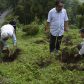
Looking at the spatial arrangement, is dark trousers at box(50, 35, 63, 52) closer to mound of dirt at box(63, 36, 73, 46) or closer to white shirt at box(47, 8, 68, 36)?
white shirt at box(47, 8, 68, 36)

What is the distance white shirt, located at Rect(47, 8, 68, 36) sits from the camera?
10.3 metres

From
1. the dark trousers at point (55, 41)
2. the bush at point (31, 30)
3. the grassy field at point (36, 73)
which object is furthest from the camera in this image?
the bush at point (31, 30)

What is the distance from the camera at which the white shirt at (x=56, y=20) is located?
33.7 ft

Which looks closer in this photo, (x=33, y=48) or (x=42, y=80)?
(x=42, y=80)

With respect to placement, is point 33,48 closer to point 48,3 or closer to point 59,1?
point 59,1

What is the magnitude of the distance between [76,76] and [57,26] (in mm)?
2401

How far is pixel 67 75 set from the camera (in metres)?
8.45

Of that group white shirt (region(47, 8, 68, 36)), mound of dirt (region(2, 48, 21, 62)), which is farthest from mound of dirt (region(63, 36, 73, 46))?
white shirt (region(47, 8, 68, 36))

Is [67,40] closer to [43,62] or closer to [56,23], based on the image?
[56,23]

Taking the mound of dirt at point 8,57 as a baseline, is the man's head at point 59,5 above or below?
above

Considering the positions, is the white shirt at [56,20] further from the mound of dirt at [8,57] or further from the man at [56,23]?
the mound of dirt at [8,57]

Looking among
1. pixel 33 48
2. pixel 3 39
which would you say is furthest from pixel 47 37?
pixel 3 39

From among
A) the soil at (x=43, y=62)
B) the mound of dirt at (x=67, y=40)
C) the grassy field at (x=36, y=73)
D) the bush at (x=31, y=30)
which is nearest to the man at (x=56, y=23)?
the grassy field at (x=36, y=73)

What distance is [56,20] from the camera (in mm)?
10352
